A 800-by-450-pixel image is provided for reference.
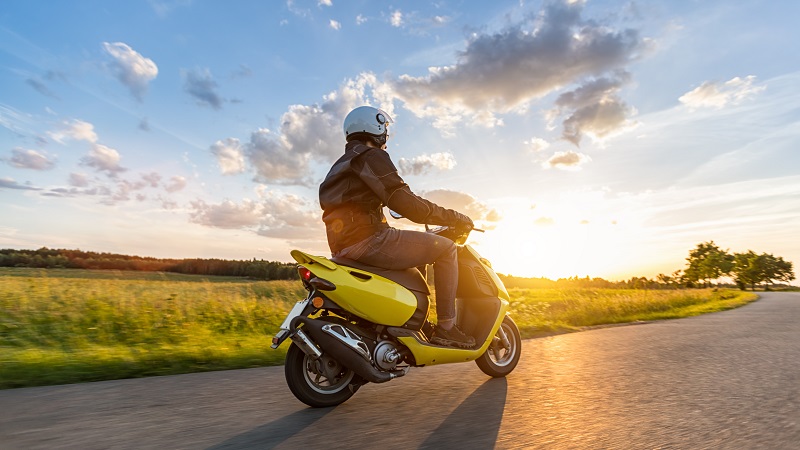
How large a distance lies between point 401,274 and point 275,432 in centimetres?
159

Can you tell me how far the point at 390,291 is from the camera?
400 centimetres

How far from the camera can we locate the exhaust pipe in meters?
3.62

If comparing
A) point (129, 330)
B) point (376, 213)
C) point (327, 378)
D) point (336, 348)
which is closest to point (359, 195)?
point (376, 213)

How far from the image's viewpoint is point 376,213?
163 inches


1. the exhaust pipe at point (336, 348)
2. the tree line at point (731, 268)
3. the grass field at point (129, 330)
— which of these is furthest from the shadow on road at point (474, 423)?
the tree line at point (731, 268)

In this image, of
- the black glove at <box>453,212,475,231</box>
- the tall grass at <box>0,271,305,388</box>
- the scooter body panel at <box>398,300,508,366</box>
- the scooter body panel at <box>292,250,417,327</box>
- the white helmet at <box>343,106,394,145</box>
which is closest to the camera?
the scooter body panel at <box>292,250,417,327</box>

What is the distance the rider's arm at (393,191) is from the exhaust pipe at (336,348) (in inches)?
41.8

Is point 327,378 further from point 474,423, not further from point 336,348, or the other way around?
point 474,423

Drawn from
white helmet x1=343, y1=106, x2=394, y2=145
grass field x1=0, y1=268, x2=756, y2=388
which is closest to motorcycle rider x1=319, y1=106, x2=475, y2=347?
white helmet x1=343, y1=106, x2=394, y2=145

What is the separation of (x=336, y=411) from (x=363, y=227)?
134cm

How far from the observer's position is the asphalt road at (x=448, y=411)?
2.94m

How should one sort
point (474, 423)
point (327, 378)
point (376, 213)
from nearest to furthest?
point (474, 423) < point (327, 378) < point (376, 213)

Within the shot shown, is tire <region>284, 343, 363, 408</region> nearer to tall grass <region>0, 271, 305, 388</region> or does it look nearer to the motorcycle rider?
the motorcycle rider

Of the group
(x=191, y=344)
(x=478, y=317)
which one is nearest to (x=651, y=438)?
(x=478, y=317)
